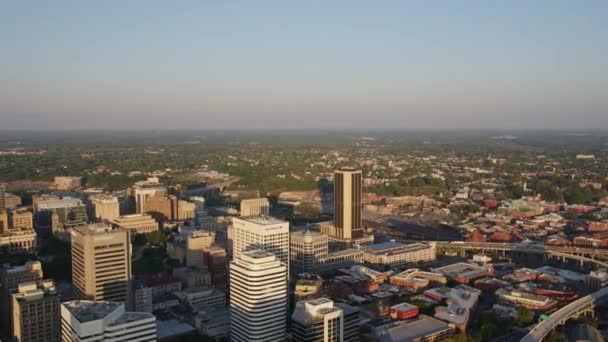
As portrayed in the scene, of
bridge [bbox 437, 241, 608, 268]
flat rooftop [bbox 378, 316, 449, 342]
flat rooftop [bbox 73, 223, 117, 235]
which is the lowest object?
bridge [bbox 437, 241, 608, 268]

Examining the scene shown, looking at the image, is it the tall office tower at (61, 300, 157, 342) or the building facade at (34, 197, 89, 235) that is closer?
the tall office tower at (61, 300, 157, 342)

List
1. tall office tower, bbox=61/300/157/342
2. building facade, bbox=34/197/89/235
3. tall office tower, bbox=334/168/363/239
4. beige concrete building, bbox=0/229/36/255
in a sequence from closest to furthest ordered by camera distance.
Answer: tall office tower, bbox=61/300/157/342
beige concrete building, bbox=0/229/36/255
tall office tower, bbox=334/168/363/239
building facade, bbox=34/197/89/235

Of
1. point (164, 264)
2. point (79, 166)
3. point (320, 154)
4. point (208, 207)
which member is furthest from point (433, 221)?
point (320, 154)

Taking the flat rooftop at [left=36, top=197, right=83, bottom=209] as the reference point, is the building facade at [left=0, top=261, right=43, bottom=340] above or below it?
below

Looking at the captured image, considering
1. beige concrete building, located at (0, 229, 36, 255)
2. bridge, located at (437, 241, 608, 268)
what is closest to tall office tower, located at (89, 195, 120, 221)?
beige concrete building, located at (0, 229, 36, 255)

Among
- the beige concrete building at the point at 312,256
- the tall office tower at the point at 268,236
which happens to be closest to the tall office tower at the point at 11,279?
the tall office tower at the point at 268,236

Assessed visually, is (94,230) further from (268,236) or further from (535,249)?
(535,249)

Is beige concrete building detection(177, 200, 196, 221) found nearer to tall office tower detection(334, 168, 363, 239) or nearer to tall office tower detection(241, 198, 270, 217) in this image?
tall office tower detection(241, 198, 270, 217)
